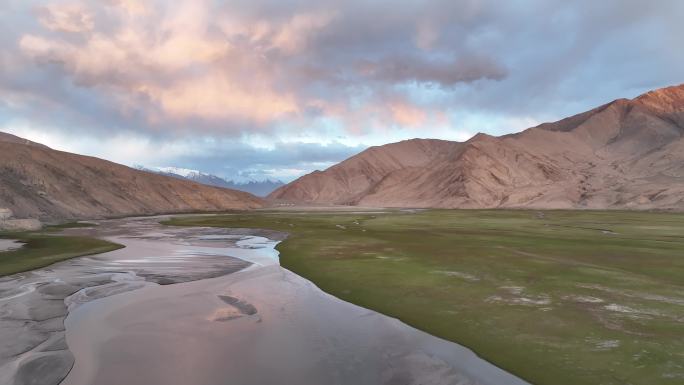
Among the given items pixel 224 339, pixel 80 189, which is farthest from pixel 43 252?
pixel 80 189

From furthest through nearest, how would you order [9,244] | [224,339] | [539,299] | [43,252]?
1. [9,244]
2. [43,252]
3. [539,299]
4. [224,339]

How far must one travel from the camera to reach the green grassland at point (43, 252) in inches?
1215

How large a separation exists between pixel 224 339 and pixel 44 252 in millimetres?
30152

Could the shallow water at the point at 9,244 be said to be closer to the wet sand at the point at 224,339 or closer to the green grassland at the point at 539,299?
the wet sand at the point at 224,339

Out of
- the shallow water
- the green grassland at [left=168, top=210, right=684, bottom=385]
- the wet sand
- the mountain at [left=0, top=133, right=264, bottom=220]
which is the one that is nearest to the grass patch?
the shallow water

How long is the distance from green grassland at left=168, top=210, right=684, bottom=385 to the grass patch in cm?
1743

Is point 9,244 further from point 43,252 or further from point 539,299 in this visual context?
point 539,299

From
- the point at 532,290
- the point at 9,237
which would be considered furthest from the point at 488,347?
the point at 9,237

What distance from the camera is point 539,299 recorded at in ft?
66.3

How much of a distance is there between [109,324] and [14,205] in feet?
286

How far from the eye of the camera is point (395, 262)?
31938 mm

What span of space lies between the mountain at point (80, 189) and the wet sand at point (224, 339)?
78398 mm

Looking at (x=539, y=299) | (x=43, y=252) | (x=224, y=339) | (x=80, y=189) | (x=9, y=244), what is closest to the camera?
(x=224, y=339)

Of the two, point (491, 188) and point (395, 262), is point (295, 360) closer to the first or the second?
point (395, 262)
